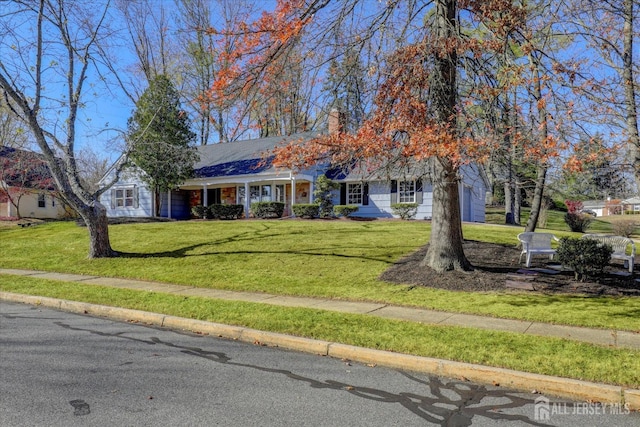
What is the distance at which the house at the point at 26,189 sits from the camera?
90.5ft

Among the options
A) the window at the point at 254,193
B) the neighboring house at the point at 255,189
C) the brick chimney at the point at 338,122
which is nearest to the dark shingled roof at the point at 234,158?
the neighboring house at the point at 255,189

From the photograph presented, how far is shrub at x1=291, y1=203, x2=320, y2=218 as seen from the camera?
23562mm

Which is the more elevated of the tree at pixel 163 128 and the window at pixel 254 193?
the tree at pixel 163 128

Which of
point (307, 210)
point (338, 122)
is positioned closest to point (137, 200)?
point (307, 210)

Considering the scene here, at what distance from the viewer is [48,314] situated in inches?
328

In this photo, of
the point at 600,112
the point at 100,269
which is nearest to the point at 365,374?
the point at 600,112

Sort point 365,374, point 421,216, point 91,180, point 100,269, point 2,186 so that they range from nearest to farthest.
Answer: point 365,374 → point 100,269 → point 421,216 → point 2,186 → point 91,180

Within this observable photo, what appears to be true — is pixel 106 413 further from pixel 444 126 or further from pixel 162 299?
pixel 444 126

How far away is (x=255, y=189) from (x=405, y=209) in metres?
10.1

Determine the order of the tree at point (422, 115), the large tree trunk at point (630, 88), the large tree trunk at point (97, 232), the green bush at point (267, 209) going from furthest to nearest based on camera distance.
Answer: the green bush at point (267, 209)
the large tree trunk at point (97, 232)
the large tree trunk at point (630, 88)
the tree at point (422, 115)

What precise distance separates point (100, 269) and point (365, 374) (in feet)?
36.2

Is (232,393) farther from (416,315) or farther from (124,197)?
(124,197)

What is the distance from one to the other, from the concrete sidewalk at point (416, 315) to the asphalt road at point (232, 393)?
7.11 feet

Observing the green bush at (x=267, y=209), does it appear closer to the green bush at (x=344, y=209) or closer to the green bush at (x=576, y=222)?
the green bush at (x=344, y=209)
